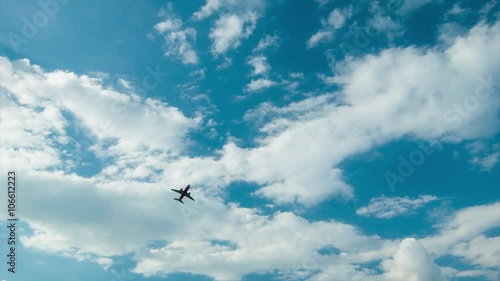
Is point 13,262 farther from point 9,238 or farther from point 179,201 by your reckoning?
point 179,201

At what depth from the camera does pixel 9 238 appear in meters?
98.6

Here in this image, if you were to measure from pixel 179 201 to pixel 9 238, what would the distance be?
54.3 metres

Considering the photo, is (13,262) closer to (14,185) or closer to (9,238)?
(9,238)

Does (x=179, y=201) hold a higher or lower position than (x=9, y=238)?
higher

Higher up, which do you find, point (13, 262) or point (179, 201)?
point (179, 201)

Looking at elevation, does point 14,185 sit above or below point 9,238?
above

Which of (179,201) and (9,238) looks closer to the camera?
(9,238)

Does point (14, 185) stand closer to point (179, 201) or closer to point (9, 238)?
point (9, 238)

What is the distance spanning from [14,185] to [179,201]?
174 ft

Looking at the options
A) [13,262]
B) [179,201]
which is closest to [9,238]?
[13,262]

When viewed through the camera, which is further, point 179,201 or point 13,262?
point 179,201

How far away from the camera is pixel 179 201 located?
144m

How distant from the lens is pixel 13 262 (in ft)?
333

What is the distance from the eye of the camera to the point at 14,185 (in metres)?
101
